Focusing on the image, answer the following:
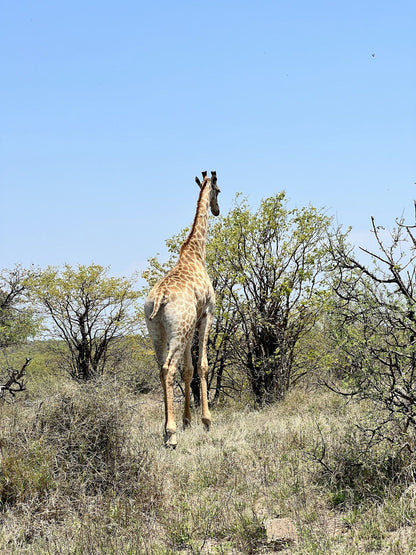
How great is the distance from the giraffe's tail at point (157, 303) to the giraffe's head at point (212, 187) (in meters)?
2.69

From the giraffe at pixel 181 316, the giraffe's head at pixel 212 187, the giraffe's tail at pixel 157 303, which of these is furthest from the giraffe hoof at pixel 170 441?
the giraffe's head at pixel 212 187

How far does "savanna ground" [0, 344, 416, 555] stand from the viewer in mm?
4074

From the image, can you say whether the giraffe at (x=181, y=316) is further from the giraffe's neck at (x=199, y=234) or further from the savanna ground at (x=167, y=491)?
the savanna ground at (x=167, y=491)

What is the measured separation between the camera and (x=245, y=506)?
183 inches

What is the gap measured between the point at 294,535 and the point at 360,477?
1.13m

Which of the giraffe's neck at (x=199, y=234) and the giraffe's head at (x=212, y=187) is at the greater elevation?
the giraffe's head at (x=212, y=187)

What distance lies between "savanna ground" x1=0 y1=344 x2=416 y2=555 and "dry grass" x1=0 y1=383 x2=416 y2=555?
0.04 feet

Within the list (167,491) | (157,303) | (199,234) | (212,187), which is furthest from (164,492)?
(212,187)

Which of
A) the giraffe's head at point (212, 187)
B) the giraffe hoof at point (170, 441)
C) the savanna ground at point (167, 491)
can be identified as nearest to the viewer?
the savanna ground at point (167, 491)

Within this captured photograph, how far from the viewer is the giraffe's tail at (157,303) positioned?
7.45m

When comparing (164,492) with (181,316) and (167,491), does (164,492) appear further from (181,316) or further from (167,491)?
(181,316)

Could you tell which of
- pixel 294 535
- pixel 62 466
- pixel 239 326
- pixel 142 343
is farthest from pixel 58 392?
pixel 142 343

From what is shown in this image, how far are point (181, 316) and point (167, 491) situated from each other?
2.89 meters

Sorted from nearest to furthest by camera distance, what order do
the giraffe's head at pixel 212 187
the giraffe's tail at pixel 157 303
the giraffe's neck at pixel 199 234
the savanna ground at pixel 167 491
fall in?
the savanna ground at pixel 167 491
the giraffe's tail at pixel 157 303
the giraffe's neck at pixel 199 234
the giraffe's head at pixel 212 187
